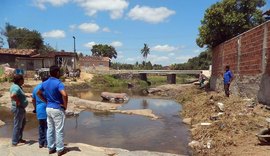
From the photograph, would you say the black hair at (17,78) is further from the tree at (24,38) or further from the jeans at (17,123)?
the tree at (24,38)

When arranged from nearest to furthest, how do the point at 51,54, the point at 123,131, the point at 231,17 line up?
the point at 123,131 < the point at 231,17 < the point at 51,54

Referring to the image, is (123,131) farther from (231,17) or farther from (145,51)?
(145,51)

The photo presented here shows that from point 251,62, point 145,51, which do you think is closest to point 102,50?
point 145,51

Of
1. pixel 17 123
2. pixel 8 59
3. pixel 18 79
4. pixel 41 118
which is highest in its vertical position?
pixel 8 59

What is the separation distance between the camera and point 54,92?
6.76m

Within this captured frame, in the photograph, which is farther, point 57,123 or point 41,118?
point 41,118

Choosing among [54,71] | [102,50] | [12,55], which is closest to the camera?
[54,71]

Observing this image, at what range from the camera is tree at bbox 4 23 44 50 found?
66.8 m

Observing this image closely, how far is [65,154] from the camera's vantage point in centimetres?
686

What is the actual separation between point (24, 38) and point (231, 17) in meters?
53.2

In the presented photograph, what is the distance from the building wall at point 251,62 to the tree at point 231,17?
4.82 metres

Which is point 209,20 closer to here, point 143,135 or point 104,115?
point 104,115

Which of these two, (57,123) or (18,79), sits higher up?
(18,79)

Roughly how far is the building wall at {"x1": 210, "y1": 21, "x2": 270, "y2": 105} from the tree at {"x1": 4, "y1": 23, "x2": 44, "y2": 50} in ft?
179
